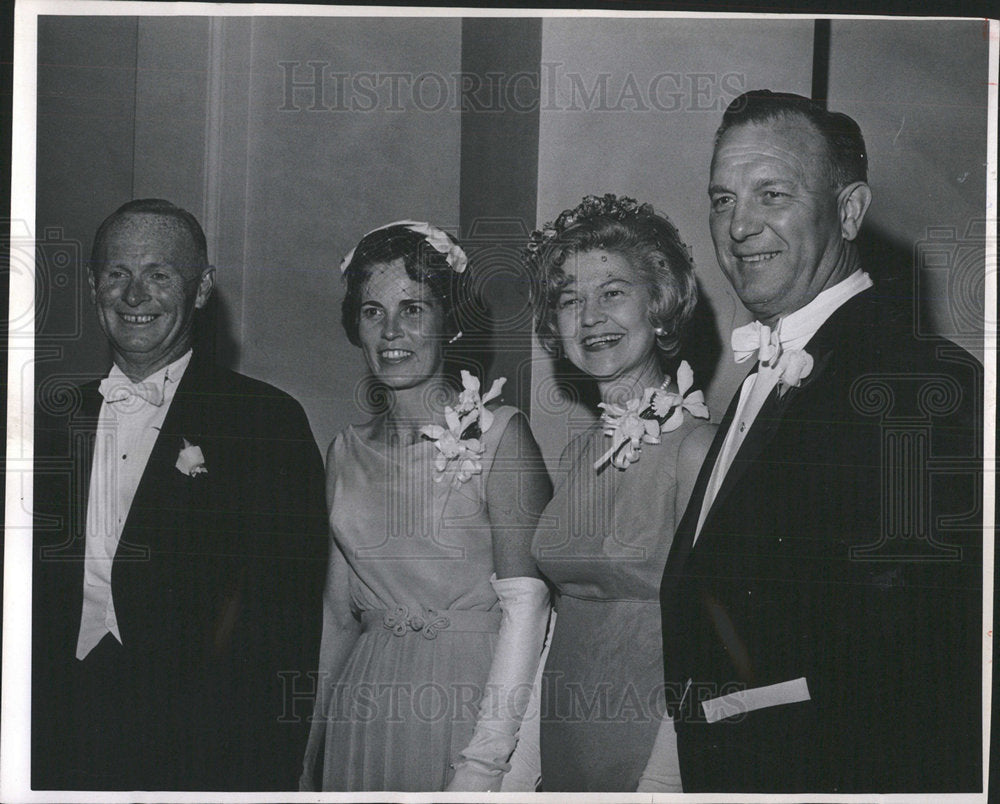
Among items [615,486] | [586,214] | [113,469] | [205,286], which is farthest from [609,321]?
[113,469]

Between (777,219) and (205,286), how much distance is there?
57.9 inches

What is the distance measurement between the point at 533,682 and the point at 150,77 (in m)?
1.86

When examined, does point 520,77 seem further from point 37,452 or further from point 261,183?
point 37,452

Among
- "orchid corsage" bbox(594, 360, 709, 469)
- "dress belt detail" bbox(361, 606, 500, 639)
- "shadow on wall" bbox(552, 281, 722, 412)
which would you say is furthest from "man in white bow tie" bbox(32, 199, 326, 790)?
"orchid corsage" bbox(594, 360, 709, 469)

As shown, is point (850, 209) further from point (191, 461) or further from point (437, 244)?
point (191, 461)

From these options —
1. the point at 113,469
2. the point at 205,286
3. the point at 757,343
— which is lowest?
the point at 113,469

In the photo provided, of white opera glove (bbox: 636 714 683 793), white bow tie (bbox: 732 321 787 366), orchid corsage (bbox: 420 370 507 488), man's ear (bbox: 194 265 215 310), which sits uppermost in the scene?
man's ear (bbox: 194 265 215 310)

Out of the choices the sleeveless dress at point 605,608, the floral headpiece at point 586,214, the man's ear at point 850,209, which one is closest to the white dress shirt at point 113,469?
the floral headpiece at point 586,214

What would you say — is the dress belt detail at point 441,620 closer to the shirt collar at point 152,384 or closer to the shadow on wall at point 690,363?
the shadow on wall at point 690,363

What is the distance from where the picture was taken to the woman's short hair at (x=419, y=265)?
2605mm

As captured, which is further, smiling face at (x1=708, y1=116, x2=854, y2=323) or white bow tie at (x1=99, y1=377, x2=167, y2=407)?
white bow tie at (x1=99, y1=377, x2=167, y2=407)

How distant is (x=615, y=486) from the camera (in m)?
2.57

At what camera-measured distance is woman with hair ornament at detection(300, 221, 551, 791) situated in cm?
258

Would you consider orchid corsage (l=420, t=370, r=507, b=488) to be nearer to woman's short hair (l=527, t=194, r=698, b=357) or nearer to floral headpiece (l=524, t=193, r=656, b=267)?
woman's short hair (l=527, t=194, r=698, b=357)
